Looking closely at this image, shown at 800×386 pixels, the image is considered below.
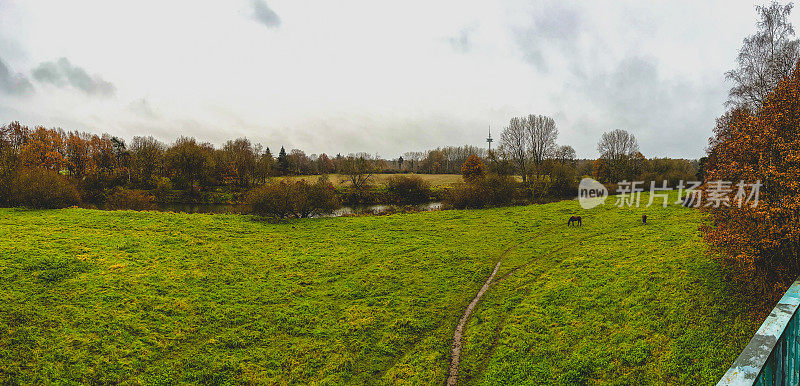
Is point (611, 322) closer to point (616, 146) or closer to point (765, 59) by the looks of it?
point (765, 59)

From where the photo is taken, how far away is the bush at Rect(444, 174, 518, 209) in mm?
35031

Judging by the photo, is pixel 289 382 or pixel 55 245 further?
pixel 55 245

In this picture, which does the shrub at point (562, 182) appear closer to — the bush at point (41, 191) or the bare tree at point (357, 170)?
the bare tree at point (357, 170)

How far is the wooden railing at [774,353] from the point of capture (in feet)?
5.11

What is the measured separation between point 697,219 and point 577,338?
17.5 meters

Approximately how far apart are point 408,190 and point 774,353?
43.5m

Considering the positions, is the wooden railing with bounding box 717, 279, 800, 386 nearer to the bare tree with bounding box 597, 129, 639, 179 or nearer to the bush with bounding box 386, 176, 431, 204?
the bush with bounding box 386, 176, 431, 204

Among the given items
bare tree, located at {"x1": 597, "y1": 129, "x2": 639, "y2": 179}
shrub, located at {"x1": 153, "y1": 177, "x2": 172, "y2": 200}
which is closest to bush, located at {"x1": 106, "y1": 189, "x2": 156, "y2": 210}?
shrub, located at {"x1": 153, "y1": 177, "x2": 172, "y2": 200}

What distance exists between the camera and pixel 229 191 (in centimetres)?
5103

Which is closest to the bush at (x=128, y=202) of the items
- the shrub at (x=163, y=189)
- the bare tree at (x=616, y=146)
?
the shrub at (x=163, y=189)

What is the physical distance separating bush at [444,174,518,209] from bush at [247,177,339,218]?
12614 mm

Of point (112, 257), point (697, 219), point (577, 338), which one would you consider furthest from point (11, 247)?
point (697, 219)

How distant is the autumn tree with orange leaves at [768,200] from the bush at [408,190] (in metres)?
36.4

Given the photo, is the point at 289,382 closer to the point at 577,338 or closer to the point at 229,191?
the point at 577,338
